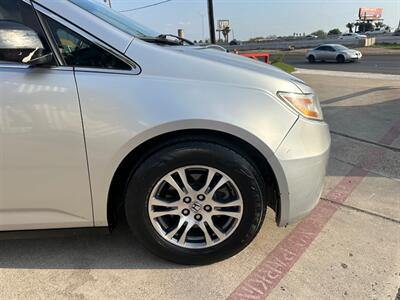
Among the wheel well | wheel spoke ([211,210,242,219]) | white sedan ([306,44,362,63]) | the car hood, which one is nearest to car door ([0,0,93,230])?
the wheel well

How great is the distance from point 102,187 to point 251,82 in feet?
3.60

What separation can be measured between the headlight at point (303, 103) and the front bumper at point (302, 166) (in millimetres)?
54

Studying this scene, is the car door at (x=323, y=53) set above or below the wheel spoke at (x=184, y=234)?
above

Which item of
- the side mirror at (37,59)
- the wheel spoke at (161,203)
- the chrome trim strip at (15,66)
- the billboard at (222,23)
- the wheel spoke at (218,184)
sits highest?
the billboard at (222,23)

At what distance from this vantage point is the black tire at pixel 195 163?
89.4 inches

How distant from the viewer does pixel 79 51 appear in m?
2.24

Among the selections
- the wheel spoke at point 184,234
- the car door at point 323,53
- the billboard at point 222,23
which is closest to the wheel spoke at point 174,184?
the wheel spoke at point 184,234

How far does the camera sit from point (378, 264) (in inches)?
98.9

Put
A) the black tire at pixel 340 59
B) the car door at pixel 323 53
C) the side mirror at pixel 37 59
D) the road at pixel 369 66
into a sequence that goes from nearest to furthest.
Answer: the side mirror at pixel 37 59, the road at pixel 369 66, the black tire at pixel 340 59, the car door at pixel 323 53

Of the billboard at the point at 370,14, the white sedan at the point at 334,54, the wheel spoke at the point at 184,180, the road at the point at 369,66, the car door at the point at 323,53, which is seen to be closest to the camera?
the wheel spoke at the point at 184,180

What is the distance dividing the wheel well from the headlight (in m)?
0.37

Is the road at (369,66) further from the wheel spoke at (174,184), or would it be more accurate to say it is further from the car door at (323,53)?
the wheel spoke at (174,184)

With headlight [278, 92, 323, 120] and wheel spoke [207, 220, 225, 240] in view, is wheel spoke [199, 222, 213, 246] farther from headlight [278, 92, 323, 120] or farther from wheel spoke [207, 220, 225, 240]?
headlight [278, 92, 323, 120]

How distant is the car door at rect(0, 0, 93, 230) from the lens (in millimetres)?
2146
